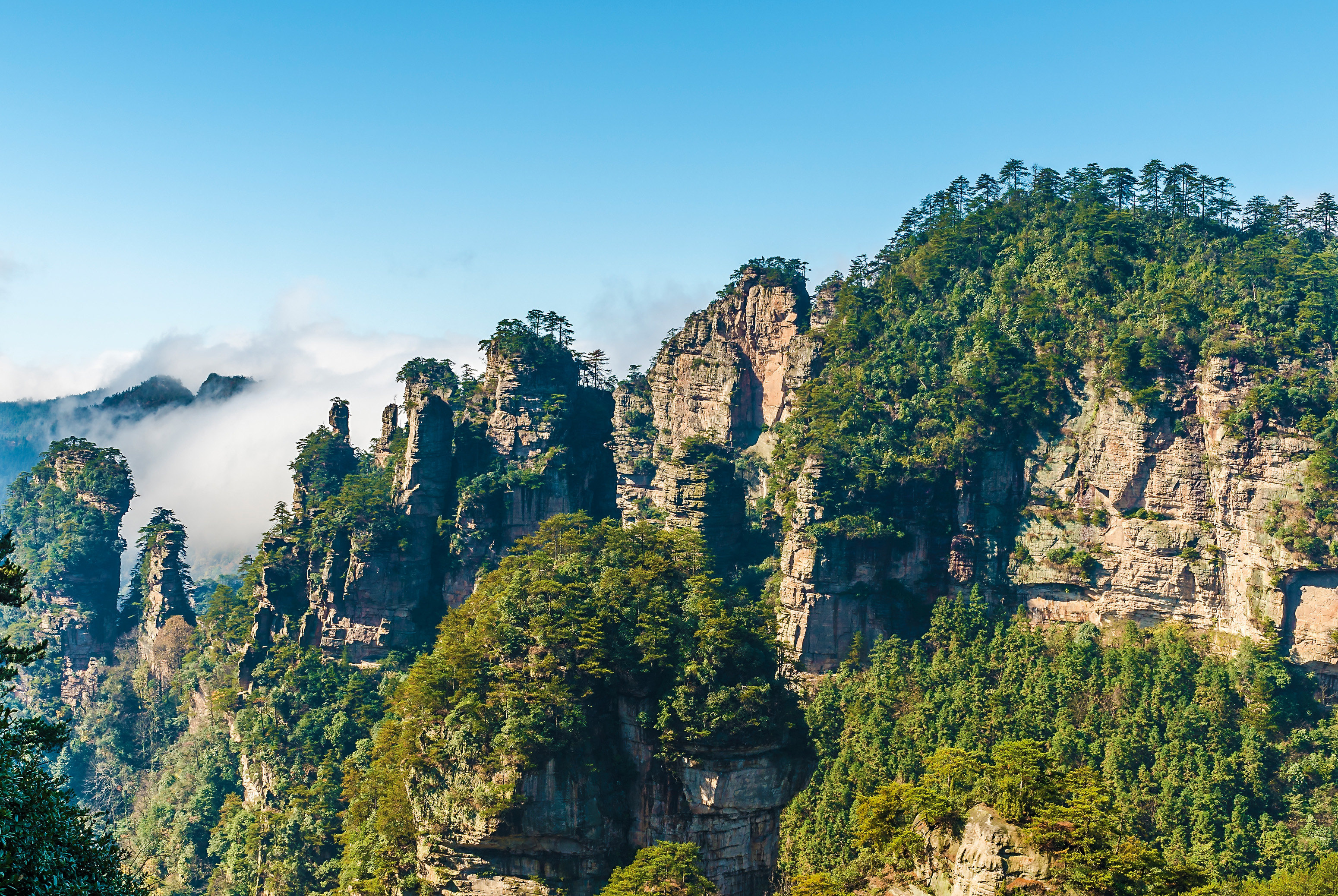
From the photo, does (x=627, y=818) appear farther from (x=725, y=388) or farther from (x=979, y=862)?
(x=725, y=388)

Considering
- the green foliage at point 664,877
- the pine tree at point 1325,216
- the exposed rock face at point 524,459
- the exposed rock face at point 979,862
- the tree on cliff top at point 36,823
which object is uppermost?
the pine tree at point 1325,216

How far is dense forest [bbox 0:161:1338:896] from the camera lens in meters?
43.9

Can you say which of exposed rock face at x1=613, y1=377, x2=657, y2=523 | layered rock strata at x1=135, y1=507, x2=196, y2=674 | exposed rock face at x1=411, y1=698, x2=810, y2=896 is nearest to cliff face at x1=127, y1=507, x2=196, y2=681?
layered rock strata at x1=135, y1=507, x2=196, y2=674

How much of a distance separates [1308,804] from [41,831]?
4489 cm

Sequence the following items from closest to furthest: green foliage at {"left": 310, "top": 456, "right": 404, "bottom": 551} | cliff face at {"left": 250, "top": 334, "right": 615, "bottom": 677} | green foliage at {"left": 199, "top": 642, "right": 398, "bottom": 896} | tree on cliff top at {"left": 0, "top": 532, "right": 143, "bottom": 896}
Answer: tree on cliff top at {"left": 0, "top": 532, "right": 143, "bottom": 896} → green foliage at {"left": 199, "top": 642, "right": 398, "bottom": 896} → green foliage at {"left": 310, "top": 456, "right": 404, "bottom": 551} → cliff face at {"left": 250, "top": 334, "right": 615, "bottom": 677}

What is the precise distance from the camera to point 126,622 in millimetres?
88125

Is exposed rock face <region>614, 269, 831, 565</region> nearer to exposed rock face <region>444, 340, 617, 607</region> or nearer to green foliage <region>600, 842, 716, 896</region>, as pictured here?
exposed rock face <region>444, 340, 617, 607</region>

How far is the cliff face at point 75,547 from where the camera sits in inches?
3398

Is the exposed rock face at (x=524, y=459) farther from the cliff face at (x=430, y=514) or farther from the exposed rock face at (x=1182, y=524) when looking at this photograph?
the exposed rock face at (x=1182, y=524)

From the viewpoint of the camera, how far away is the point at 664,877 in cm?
3875

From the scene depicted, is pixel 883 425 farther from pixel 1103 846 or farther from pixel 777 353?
pixel 1103 846

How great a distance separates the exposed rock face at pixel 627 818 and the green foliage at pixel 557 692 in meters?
0.57

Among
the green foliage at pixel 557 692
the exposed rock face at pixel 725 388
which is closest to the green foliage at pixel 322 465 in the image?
the exposed rock face at pixel 725 388

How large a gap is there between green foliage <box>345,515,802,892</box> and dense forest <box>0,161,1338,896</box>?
153mm
